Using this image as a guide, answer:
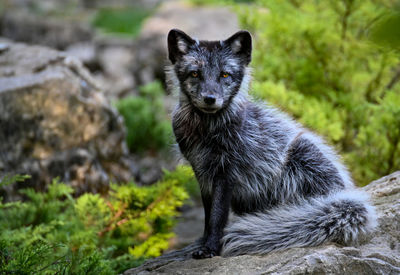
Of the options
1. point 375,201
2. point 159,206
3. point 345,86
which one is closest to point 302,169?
point 375,201

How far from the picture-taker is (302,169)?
148 inches

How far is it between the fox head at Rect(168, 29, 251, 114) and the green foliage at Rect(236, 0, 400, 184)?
198 centimetres

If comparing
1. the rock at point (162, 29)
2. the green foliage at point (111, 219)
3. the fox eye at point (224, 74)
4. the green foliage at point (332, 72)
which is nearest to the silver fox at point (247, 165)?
the fox eye at point (224, 74)

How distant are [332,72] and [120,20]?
511 inches

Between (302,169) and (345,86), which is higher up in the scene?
(345,86)

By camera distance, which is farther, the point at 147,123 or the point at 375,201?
the point at 147,123

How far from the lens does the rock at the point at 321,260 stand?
9.52 ft

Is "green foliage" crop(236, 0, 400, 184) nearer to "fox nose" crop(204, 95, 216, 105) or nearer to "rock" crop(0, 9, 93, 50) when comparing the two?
"fox nose" crop(204, 95, 216, 105)

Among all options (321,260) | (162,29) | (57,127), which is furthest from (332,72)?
(162,29)

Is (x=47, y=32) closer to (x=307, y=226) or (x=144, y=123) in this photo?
(x=144, y=123)

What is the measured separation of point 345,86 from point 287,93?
105 centimetres

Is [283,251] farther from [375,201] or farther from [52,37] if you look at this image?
[52,37]

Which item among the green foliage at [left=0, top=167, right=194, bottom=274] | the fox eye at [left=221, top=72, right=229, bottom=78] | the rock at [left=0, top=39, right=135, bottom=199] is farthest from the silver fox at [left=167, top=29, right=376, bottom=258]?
the rock at [left=0, top=39, right=135, bottom=199]

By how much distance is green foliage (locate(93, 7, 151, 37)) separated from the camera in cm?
1620
